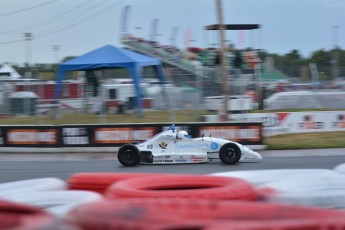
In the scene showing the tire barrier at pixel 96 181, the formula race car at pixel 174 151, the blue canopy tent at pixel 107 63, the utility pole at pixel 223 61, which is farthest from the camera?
the blue canopy tent at pixel 107 63

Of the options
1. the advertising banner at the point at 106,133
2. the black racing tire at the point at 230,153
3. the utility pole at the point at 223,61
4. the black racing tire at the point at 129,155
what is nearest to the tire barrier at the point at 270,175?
the black racing tire at the point at 230,153

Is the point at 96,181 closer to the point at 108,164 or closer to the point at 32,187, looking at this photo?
the point at 32,187

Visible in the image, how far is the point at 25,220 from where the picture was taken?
318cm

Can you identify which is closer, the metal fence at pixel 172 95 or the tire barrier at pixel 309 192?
the tire barrier at pixel 309 192

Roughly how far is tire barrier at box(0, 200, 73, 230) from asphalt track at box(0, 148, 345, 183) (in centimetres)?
1060

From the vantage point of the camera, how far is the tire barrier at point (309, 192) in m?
4.88

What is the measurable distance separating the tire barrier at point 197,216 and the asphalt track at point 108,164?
10519 mm

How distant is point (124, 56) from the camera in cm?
3042

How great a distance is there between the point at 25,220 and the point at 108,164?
14682 mm

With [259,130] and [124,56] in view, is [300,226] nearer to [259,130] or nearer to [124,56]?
[259,130]

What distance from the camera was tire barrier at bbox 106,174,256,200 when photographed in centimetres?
465

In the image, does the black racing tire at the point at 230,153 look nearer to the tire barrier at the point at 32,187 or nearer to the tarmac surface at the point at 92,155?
the tarmac surface at the point at 92,155

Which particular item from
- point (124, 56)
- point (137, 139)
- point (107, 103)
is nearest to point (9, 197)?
point (137, 139)

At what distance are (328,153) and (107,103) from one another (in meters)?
16.4
